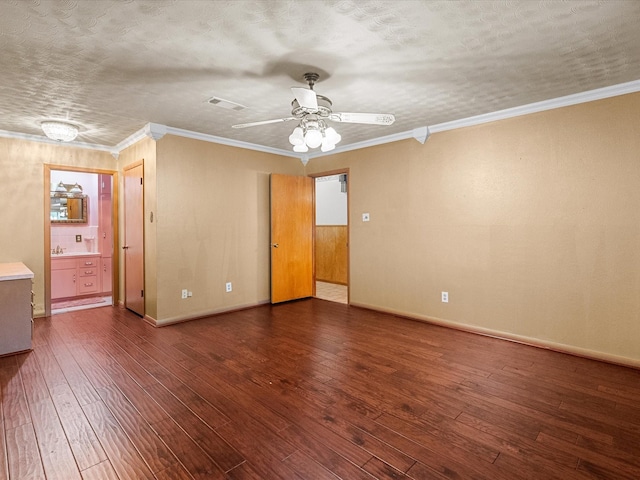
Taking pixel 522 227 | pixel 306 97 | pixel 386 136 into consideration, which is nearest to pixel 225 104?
pixel 306 97

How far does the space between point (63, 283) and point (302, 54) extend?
5.51m

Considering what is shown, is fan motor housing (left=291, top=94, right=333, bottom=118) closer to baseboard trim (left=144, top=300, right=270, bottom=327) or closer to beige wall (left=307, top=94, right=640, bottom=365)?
beige wall (left=307, top=94, right=640, bottom=365)

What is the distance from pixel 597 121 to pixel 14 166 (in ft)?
20.8

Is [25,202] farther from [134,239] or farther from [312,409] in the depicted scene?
[312,409]

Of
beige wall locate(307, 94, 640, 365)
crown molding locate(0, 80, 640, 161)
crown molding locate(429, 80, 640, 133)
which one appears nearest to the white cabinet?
crown molding locate(0, 80, 640, 161)

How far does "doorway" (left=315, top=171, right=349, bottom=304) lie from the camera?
692cm

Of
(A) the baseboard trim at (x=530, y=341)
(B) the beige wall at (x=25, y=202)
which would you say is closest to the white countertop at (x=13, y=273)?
(B) the beige wall at (x=25, y=202)

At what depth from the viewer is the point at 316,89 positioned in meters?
2.95

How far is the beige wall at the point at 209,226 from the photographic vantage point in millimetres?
4141

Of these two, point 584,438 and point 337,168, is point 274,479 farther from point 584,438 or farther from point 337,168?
point 337,168

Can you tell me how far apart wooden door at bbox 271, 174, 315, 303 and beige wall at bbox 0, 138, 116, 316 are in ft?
9.68

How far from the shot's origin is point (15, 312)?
3.19 meters

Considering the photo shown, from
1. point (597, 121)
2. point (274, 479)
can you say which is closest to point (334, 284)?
point (597, 121)

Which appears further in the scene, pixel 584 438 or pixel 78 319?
pixel 78 319
